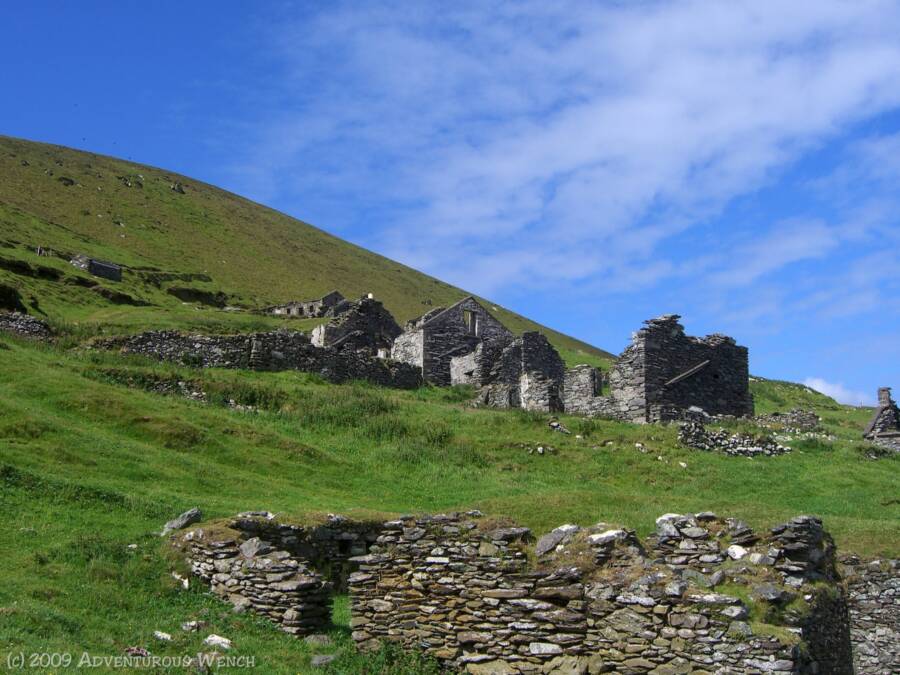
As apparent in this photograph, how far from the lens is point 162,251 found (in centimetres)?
10856

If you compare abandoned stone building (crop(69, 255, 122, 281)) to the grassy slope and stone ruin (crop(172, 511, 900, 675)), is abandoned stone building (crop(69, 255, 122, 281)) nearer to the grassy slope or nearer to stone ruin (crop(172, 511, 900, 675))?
the grassy slope

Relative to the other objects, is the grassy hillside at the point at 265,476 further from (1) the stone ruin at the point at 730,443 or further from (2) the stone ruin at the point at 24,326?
(2) the stone ruin at the point at 24,326

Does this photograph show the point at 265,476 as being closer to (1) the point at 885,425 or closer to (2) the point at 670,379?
(2) the point at 670,379

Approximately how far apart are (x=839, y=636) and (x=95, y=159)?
161m

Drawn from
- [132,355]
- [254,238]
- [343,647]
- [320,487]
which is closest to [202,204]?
[254,238]

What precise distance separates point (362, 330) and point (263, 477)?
2807 cm

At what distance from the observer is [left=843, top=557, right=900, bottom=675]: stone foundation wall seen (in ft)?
55.3

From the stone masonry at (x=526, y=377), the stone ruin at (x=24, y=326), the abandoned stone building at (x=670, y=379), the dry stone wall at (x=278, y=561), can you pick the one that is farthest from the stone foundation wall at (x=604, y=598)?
the stone ruin at (x=24, y=326)

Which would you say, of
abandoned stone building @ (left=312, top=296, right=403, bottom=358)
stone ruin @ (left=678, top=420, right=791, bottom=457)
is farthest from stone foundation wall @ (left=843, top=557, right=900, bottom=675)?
abandoned stone building @ (left=312, top=296, right=403, bottom=358)

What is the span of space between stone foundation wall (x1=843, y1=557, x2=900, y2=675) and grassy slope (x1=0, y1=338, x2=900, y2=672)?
2.30 feet

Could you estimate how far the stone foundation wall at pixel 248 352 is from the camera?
34.7 meters

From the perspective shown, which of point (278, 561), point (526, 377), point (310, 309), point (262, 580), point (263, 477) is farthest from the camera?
point (310, 309)

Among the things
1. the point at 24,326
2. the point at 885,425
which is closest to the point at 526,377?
the point at 885,425

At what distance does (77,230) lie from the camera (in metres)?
102
